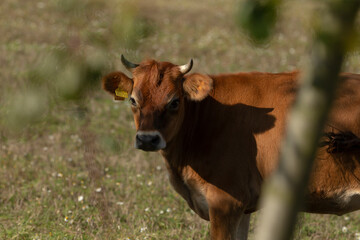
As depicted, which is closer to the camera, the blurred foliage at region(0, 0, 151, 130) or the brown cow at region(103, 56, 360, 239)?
the blurred foliage at region(0, 0, 151, 130)

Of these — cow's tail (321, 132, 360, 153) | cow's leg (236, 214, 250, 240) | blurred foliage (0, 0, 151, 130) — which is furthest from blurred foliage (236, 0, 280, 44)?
cow's leg (236, 214, 250, 240)

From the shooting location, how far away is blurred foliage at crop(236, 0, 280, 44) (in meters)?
1.63

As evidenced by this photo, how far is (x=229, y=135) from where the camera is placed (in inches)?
207

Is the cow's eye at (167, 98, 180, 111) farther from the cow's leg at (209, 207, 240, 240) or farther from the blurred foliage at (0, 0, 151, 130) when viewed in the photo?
the blurred foliage at (0, 0, 151, 130)

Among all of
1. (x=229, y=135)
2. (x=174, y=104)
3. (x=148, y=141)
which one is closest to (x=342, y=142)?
(x=229, y=135)

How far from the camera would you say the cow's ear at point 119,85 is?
552cm

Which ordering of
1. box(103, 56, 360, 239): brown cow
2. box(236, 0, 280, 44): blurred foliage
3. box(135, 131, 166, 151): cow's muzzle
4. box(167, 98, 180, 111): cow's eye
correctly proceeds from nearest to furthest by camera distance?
box(236, 0, 280, 44): blurred foliage, box(135, 131, 166, 151): cow's muzzle, box(103, 56, 360, 239): brown cow, box(167, 98, 180, 111): cow's eye

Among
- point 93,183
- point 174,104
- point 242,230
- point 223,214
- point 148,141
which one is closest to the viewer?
point 148,141

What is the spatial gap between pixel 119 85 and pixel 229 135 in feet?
4.37

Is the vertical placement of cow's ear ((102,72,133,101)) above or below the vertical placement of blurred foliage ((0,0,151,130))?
below

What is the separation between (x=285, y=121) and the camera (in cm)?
518

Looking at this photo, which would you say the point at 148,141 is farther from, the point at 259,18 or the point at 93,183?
the point at 259,18

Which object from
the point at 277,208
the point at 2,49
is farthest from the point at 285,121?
the point at 2,49

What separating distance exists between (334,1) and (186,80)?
3.85 m
